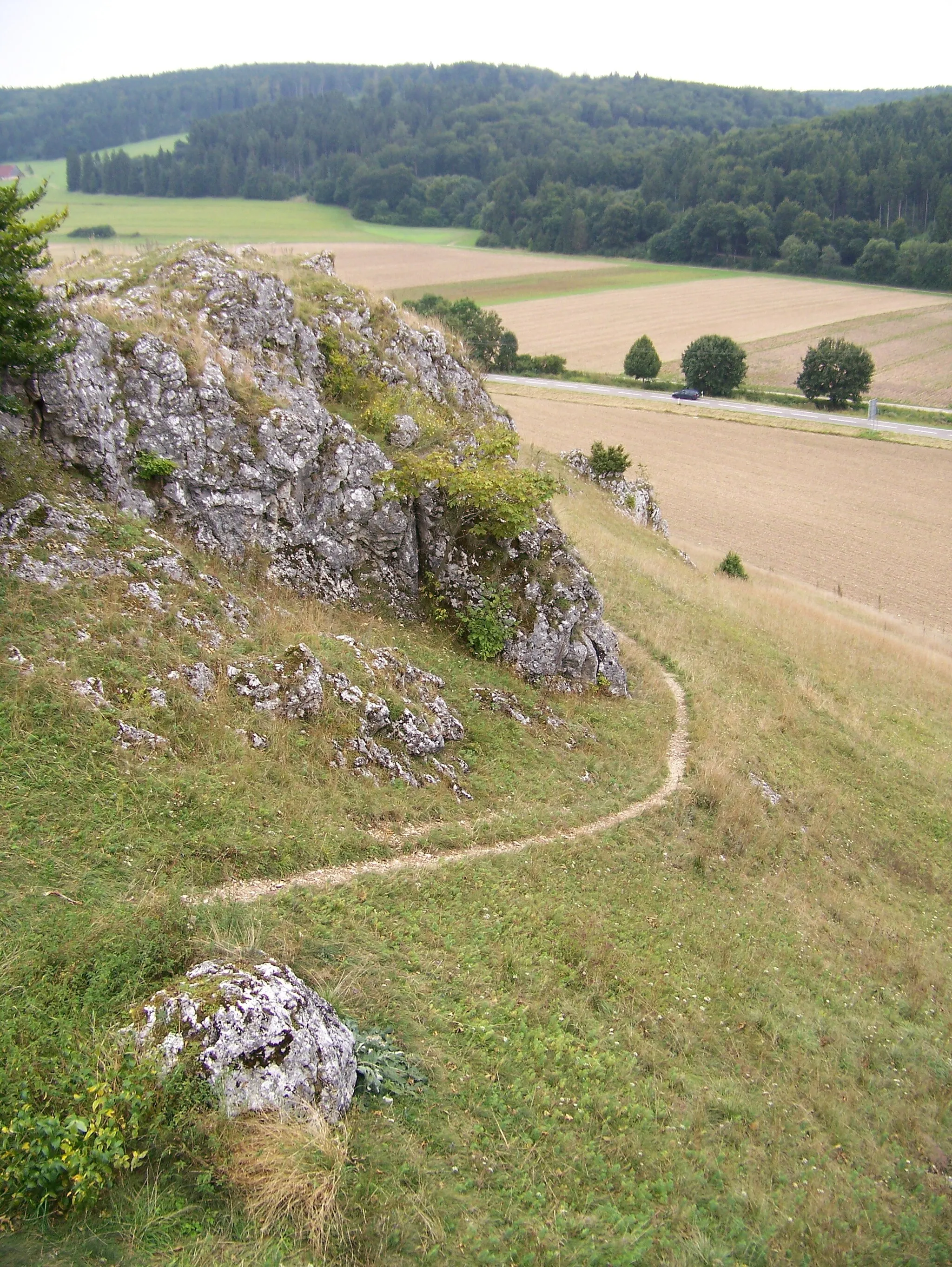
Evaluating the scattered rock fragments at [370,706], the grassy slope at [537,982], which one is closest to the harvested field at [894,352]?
the grassy slope at [537,982]

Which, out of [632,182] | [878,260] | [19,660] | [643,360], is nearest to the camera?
[19,660]

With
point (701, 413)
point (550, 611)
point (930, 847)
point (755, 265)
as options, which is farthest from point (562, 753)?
point (755, 265)

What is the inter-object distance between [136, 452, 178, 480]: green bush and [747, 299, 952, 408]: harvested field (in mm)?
74951

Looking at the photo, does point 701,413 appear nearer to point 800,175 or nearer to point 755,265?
point 755,265

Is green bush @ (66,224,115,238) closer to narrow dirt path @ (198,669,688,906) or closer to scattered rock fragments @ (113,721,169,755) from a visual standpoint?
scattered rock fragments @ (113,721,169,755)

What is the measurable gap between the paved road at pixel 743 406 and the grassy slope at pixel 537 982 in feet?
189

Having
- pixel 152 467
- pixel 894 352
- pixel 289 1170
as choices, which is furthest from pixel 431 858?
pixel 894 352

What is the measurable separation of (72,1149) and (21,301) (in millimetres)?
11937

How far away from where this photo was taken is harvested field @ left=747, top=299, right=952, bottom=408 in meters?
75.1

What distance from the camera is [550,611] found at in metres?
17.8

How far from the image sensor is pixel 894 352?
83688mm

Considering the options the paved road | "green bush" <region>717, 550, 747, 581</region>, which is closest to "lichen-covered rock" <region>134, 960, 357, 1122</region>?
"green bush" <region>717, 550, 747, 581</region>

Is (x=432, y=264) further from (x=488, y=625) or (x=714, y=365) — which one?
(x=488, y=625)

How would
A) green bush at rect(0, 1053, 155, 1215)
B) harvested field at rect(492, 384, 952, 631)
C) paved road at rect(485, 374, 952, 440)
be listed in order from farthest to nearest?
paved road at rect(485, 374, 952, 440) < harvested field at rect(492, 384, 952, 631) < green bush at rect(0, 1053, 155, 1215)
